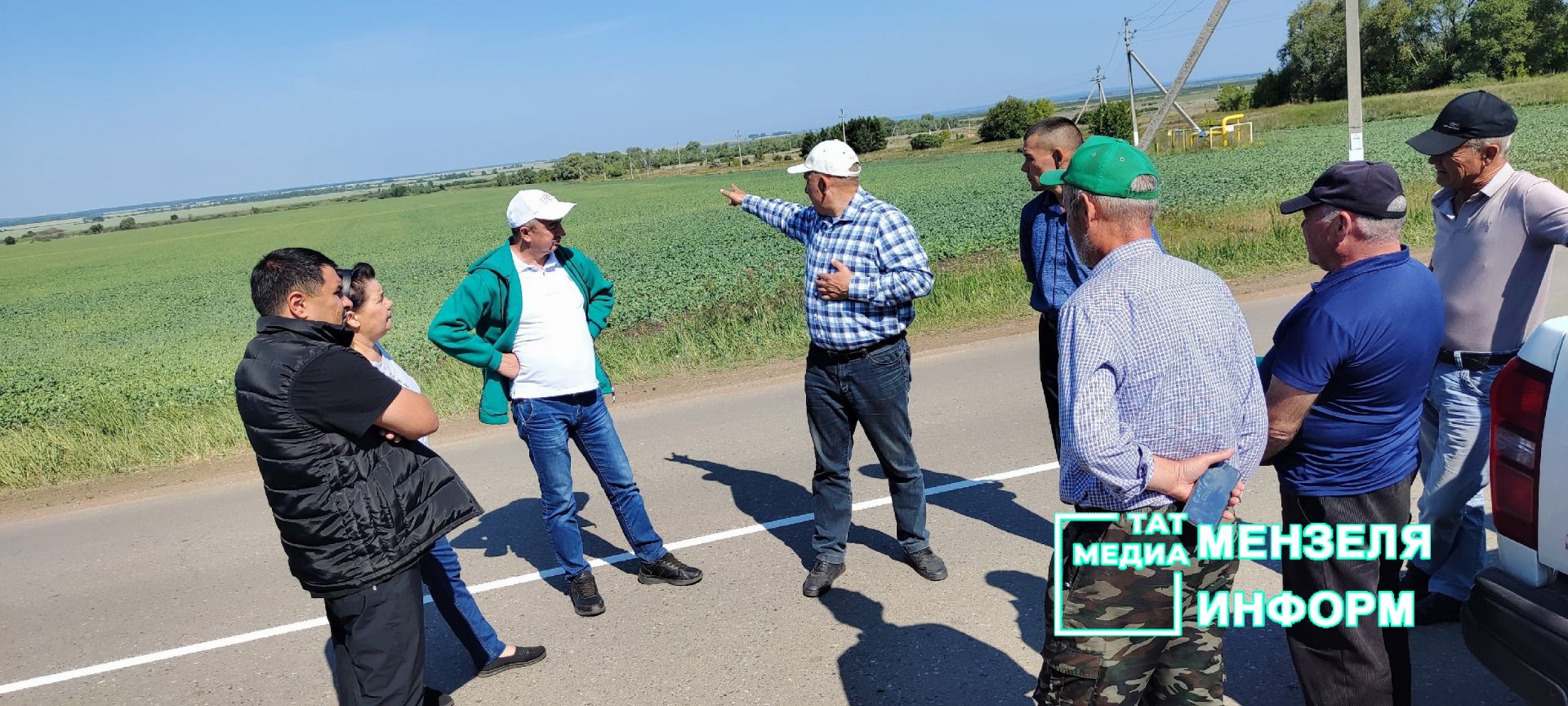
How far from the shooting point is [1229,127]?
43250mm

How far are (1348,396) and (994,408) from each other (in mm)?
4561

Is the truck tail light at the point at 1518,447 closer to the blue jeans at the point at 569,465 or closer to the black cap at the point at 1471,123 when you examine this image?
the black cap at the point at 1471,123

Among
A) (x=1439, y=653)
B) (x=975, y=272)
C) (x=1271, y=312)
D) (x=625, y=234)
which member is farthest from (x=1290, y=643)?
(x=625, y=234)

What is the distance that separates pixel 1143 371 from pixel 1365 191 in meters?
0.93

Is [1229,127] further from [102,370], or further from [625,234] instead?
[102,370]

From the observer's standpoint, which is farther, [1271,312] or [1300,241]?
[1300,241]

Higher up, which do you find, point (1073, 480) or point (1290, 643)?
point (1073, 480)

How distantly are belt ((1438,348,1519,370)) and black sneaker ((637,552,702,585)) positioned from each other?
125 inches

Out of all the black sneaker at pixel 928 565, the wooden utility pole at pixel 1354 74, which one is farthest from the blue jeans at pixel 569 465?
the wooden utility pole at pixel 1354 74

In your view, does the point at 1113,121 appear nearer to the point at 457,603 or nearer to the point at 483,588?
the point at 483,588

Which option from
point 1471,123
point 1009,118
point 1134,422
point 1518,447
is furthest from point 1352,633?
point 1009,118

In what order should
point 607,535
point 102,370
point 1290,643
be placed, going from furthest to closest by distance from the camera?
point 102,370
point 607,535
point 1290,643

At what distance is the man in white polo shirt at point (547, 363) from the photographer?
13.9 ft

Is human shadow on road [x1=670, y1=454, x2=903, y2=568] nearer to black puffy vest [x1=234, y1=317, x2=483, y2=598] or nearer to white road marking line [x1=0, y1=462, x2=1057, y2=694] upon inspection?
white road marking line [x1=0, y1=462, x2=1057, y2=694]
